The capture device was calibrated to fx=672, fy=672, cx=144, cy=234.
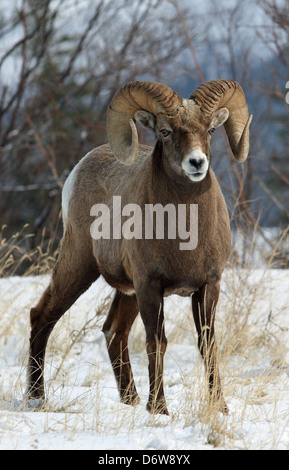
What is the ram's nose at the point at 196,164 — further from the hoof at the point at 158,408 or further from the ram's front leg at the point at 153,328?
the hoof at the point at 158,408

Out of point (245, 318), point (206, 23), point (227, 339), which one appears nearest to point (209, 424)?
point (227, 339)

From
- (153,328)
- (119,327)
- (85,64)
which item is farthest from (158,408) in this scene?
(85,64)

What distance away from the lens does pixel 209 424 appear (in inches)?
134

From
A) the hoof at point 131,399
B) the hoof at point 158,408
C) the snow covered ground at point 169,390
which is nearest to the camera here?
the snow covered ground at point 169,390

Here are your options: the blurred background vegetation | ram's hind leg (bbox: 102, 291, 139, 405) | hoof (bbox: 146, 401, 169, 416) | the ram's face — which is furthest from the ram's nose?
the blurred background vegetation

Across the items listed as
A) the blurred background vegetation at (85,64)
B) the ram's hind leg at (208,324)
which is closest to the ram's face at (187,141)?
the ram's hind leg at (208,324)

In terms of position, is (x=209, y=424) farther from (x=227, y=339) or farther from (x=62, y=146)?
(x=62, y=146)

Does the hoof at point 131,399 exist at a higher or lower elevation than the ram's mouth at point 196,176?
lower

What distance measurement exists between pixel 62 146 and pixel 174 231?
12.3m

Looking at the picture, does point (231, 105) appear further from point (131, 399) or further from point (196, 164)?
point (131, 399)

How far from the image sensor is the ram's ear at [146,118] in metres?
4.35

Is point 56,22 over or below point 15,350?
over

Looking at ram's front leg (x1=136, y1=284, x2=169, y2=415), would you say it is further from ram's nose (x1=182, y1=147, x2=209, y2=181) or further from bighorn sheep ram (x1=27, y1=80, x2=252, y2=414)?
ram's nose (x1=182, y1=147, x2=209, y2=181)

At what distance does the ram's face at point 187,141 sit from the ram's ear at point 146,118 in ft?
0.44
